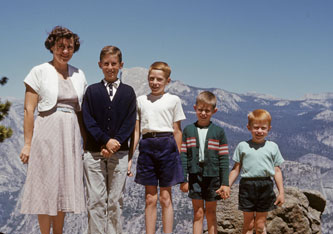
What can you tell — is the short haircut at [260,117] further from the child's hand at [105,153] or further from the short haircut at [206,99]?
the child's hand at [105,153]

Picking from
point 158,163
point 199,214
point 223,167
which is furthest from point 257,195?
point 158,163

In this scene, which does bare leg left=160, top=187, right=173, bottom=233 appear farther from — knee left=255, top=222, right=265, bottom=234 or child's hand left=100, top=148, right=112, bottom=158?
knee left=255, top=222, right=265, bottom=234

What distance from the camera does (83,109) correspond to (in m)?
4.29

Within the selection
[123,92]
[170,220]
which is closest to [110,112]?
[123,92]

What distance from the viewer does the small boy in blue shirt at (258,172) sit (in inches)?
182

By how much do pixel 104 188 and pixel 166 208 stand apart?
0.79 meters

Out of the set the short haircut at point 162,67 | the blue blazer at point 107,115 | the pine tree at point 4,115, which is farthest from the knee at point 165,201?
the pine tree at point 4,115

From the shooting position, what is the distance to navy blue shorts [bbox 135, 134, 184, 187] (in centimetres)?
439

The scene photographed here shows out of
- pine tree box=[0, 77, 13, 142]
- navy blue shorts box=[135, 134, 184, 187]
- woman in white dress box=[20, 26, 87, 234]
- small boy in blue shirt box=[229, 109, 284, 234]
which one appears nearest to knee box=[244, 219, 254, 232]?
small boy in blue shirt box=[229, 109, 284, 234]

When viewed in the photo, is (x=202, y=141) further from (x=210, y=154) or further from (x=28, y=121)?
(x=28, y=121)

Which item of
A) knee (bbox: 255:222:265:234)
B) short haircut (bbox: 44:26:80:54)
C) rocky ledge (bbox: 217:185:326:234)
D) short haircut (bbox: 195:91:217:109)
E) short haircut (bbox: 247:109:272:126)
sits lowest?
A: rocky ledge (bbox: 217:185:326:234)

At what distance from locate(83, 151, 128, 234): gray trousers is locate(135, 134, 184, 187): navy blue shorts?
9.8 inches

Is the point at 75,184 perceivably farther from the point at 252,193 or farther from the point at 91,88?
the point at 252,193

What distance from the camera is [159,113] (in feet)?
14.7
